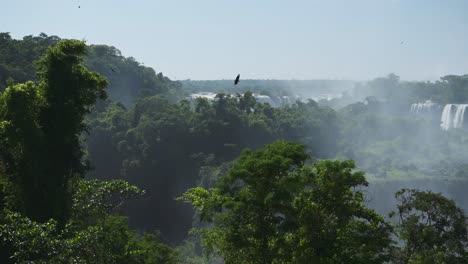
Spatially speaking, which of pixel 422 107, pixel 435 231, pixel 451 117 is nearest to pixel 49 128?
pixel 435 231

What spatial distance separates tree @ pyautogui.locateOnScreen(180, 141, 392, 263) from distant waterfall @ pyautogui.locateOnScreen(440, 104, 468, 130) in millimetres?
105923

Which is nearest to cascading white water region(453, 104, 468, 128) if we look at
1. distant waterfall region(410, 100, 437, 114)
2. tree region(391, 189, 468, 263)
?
distant waterfall region(410, 100, 437, 114)

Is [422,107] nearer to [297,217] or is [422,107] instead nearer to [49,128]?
[49,128]

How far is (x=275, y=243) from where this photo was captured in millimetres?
15914

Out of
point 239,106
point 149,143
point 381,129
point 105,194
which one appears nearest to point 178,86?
point 381,129

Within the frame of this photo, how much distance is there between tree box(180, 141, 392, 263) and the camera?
15258 millimetres

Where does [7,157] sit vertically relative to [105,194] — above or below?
above

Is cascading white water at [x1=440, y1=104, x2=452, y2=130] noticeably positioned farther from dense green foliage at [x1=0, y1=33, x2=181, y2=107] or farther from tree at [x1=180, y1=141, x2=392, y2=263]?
tree at [x1=180, y1=141, x2=392, y2=263]

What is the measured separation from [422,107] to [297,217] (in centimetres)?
11809

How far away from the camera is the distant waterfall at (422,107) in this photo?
123412 mm

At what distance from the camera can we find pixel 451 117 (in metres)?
117

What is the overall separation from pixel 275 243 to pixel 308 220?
1.34 m

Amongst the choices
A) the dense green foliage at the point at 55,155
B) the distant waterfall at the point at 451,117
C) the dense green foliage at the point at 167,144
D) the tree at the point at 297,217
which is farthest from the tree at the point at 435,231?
the distant waterfall at the point at 451,117

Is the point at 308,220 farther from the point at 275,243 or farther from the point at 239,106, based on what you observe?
the point at 239,106
